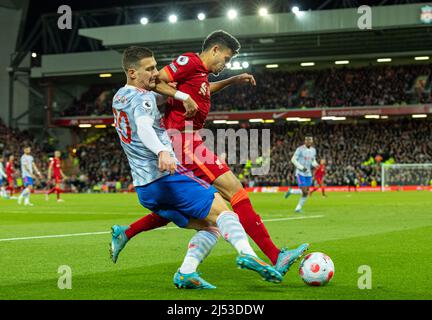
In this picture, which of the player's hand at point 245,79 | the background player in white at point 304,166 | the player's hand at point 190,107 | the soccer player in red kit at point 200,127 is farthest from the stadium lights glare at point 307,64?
the player's hand at point 190,107

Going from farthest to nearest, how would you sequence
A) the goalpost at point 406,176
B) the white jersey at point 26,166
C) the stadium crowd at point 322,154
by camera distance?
the stadium crowd at point 322,154 → the goalpost at point 406,176 → the white jersey at point 26,166

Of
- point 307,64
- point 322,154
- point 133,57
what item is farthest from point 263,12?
point 133,57

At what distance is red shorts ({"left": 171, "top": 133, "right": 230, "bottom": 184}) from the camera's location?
7.61 meters

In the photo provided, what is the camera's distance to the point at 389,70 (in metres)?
53.3

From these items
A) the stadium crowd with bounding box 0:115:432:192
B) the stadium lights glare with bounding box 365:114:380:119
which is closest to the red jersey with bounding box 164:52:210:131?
the stadium crowd with bounding box 0:115:432:192

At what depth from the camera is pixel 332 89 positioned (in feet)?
177

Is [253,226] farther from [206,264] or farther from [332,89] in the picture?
[332,89]

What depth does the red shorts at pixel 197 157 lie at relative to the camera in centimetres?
761

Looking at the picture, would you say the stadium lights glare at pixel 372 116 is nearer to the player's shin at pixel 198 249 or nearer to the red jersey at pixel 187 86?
the red jersey at pixel 187 86

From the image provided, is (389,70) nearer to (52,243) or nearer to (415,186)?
(415,186)

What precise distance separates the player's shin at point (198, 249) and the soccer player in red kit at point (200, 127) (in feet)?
2.25

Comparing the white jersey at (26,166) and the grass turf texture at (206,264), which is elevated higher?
the white jersey at (26,166)

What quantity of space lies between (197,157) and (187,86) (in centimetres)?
85

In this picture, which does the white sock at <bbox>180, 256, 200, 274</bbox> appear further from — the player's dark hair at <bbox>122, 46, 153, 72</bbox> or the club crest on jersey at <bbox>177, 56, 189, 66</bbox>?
the club crest on jersey at <bbox>177, 56, 189, 66</bbox>
